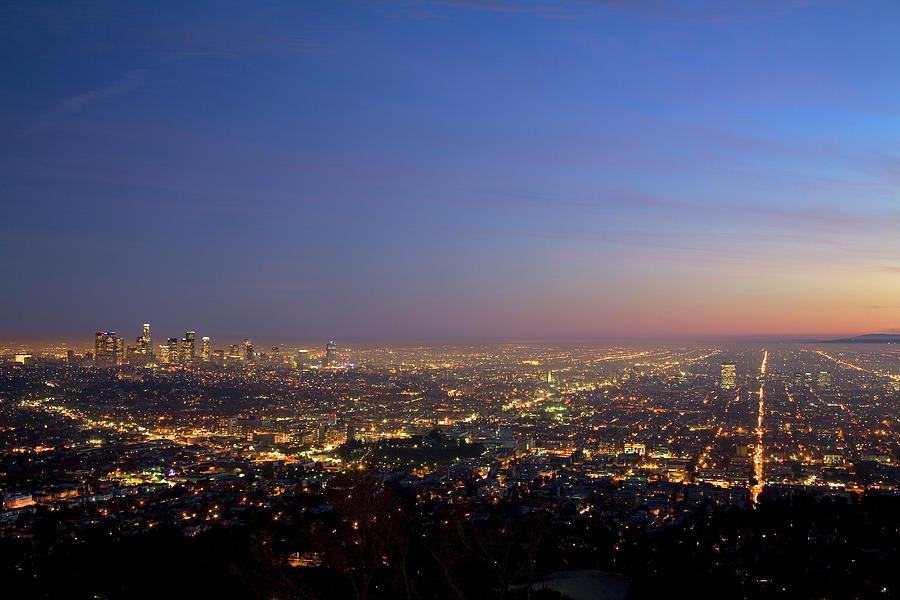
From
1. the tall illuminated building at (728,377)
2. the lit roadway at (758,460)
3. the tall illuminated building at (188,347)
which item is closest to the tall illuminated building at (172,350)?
the tall illuminated building at (188,347)

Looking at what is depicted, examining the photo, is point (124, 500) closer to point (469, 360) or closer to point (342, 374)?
point (342, 374)

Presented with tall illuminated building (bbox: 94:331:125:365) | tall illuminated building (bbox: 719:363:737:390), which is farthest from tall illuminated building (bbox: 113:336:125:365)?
tall illuminated building (bbox: 719:363:737:390)

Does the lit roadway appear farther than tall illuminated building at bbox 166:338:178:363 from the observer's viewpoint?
No

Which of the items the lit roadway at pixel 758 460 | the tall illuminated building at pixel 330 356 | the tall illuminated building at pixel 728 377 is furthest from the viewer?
the tall illuminated building at pixel 330 356

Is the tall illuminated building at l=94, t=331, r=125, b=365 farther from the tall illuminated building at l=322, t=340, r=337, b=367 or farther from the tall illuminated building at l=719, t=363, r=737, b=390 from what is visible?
the tall illuminated building at l=719, t=363, r=737, b=390

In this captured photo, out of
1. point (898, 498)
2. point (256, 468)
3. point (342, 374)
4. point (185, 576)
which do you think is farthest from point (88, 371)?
point (898, 498)

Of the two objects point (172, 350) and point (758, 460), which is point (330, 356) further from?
point (758, 460)

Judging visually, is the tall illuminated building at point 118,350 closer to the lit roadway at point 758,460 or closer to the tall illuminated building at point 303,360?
the tall illuminated building at point 303,360

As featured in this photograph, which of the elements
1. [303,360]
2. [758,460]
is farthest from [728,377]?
[303,360]
